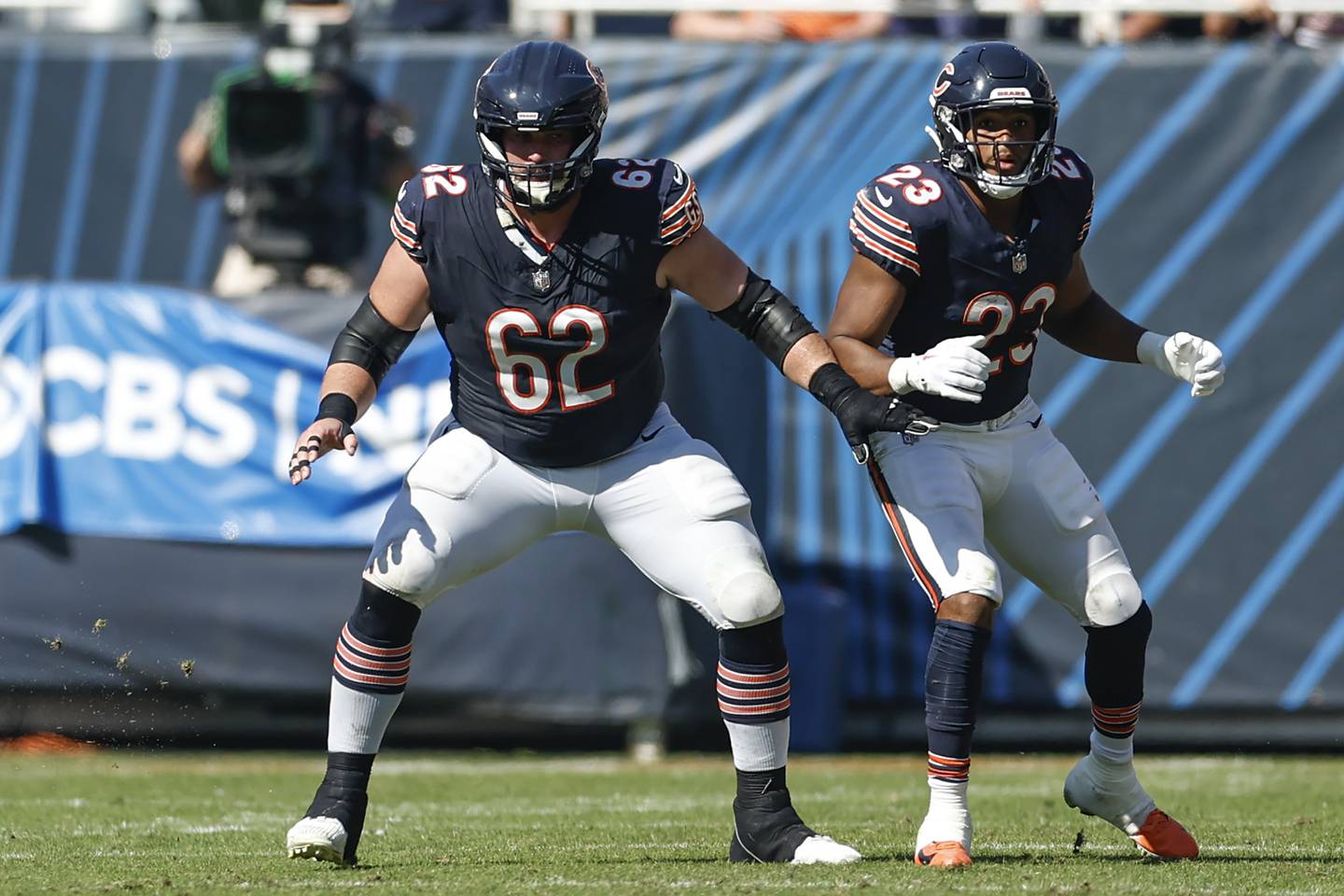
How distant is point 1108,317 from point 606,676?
3146 millimetres

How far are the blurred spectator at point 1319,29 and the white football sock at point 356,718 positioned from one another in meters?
5.83

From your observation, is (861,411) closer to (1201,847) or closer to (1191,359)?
(1191,359)

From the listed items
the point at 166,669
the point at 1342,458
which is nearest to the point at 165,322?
the point at 166,669

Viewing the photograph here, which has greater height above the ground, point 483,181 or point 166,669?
point 483,181

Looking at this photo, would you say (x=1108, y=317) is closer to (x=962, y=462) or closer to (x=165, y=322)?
(x=962, y=462)

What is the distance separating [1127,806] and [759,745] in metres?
0.93

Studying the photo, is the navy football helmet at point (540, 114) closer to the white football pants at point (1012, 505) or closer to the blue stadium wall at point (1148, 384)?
the white football pants at point (1012, 505)

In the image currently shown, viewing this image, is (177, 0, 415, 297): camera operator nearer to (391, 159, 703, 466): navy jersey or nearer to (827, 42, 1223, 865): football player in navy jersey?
(391, 159, 703, 466): navy jersey

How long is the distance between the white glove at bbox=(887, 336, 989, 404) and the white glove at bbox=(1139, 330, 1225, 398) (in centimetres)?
70

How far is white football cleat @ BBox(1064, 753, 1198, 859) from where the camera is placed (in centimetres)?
487

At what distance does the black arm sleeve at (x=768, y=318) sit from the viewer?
4.86 m

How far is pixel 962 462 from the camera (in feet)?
16.1

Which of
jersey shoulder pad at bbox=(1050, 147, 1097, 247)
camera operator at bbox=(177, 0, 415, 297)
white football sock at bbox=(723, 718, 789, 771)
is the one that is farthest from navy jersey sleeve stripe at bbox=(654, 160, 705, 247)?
camera operator at bbox=(177, 0, 415, 297)

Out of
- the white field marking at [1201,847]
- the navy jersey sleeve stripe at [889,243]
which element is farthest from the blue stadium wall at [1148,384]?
the navy jersey sleeve stripe at [889,243]
